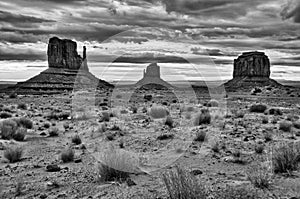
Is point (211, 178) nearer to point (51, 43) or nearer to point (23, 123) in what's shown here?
point (23, 123)

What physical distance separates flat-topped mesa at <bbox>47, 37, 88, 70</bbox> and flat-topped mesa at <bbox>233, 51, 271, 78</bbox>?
67.1 m

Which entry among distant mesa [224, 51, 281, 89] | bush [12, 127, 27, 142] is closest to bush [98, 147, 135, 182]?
bush [12, 127, 27, 142]

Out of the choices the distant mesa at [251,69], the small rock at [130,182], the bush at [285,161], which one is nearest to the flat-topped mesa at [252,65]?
the distant mesa at [251,69]

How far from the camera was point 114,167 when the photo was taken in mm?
8680

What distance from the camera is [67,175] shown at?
928 cm

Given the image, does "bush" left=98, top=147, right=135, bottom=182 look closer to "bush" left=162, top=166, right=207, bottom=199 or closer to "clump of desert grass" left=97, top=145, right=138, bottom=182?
"clump of desert grass" left=97, top=145, right=138, bottom=182

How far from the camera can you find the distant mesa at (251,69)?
123250 millimetres

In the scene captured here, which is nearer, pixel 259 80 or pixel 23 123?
pixel 23 123

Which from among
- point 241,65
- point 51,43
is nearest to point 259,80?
point 241,65

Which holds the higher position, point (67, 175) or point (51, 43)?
point (51, 43)

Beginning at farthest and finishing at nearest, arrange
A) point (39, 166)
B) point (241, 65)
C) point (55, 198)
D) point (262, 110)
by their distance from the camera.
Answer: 1. point (241, 65)
2. point (262, 110)
3. point (39, 166)
4. point (55, 198)

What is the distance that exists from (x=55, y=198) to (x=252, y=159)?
636 centimetres

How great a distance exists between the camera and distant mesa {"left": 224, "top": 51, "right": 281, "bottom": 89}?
123250 millimetres

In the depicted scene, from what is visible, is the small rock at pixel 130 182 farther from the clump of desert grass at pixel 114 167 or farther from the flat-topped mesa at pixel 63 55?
the flat-topped mesa at pixel 63 55
